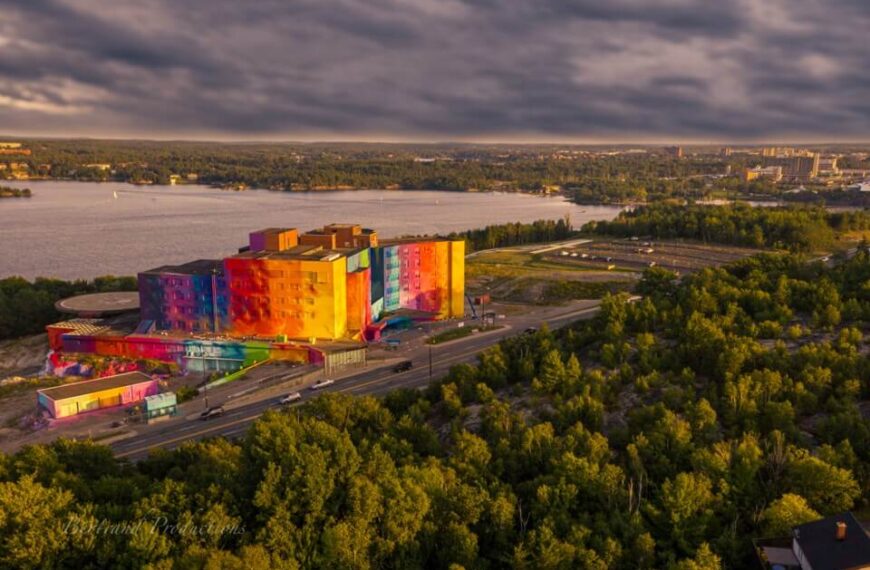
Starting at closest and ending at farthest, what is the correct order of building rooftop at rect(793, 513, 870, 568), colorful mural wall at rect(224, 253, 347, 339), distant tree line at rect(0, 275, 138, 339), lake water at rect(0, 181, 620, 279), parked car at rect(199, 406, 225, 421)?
building rooftop at rect(793, 513, 870, 568) < parked car at rect(199, 406, 225, 421) < colorful mural wall at rect(224, 253, 347, 339) < distant tree line at rect(0, 275, 138, 339) < lake water at rect(0, 181, 620, 279)

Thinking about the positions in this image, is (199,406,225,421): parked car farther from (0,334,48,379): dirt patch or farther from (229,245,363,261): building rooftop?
(0,334,48,379): dirt patch

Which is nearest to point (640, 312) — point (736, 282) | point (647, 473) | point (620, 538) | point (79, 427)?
point (736, 282)

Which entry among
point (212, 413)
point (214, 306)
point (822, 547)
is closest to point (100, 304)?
point (214, 306)

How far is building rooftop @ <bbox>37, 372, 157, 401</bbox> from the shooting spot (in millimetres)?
24297

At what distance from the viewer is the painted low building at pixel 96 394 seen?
23.9 metres

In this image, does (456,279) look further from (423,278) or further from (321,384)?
(321,384)

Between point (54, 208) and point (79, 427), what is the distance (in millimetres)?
72273

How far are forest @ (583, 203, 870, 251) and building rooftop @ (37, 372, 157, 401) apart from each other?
43.5 m

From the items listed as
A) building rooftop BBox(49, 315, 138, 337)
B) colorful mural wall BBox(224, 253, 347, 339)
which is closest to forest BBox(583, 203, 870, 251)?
colorful mural wall BBox(224, 253, 347, 339)

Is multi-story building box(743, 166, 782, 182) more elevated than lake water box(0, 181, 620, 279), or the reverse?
multi-story building box(743, 166, 782, 182)

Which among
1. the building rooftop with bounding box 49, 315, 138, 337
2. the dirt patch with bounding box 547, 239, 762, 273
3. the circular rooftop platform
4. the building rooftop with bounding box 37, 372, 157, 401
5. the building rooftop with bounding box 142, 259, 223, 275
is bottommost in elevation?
the building rooftop with bounding box 37, 372, 157, 401

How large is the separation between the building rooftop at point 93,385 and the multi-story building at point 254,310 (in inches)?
129

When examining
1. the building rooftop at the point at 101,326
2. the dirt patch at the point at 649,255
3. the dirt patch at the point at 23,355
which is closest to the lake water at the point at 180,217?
the dirt patch at the point at 23,355

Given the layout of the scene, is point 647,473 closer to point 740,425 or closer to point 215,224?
point 740,425
